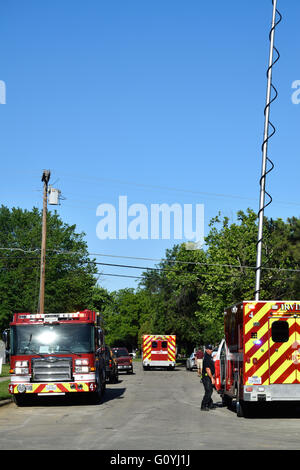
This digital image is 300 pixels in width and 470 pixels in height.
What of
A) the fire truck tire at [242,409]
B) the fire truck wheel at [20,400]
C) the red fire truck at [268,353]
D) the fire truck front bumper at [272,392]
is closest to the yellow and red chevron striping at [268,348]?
the red fire truck at [268,353]

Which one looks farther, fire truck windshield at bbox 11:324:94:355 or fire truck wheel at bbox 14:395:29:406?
fire truck wheel at bbox 14:395:29:406

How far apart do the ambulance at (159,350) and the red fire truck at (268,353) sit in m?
38.0

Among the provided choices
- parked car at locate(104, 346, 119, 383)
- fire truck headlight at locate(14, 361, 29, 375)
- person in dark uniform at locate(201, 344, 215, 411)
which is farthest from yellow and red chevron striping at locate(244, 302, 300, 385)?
parked car at locate(104, 346, 119, 383)

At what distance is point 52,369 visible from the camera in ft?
69.2

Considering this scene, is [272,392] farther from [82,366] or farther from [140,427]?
[82,366]

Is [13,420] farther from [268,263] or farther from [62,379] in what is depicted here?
[268,263]

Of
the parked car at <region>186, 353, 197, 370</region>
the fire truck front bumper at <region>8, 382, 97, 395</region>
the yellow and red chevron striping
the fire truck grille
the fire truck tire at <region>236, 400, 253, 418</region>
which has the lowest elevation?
the parked car at <region>186, 353, 197, 370</region>

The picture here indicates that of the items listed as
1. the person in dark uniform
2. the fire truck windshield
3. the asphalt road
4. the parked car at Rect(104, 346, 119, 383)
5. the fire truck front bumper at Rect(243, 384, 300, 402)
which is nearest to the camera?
the asphalt road

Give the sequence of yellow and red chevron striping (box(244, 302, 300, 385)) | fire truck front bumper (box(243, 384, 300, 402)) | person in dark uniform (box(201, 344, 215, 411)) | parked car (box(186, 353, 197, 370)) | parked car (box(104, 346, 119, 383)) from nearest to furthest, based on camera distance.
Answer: fire truck front bumper (box(243, 384, 300, 402)), yellow and red chevron striping (box(244, 302, 300, 385)), person in dark uniform (box(201, 344, 215, 411)), parked car (box(104, 346, 119, 383)), parked car (box(186, 353, 197, 370))

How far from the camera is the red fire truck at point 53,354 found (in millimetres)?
21031

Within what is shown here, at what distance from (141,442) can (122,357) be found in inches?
1557

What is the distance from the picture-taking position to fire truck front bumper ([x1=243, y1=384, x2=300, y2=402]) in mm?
17469

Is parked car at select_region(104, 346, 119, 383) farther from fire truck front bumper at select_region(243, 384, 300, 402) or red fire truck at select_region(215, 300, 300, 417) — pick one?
fire truck front bumper at select_region(243, 384, 300, 402)

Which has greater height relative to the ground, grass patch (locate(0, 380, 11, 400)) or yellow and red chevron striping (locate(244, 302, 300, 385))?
yellow and red chevron striping (locate(244, 302, 300, 385))
